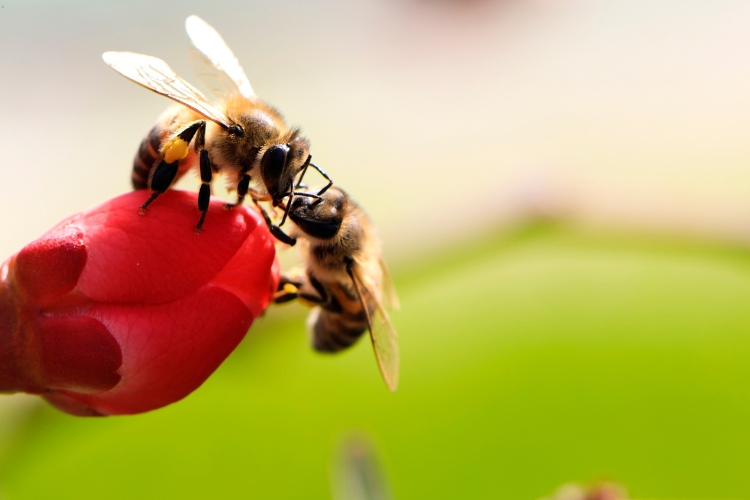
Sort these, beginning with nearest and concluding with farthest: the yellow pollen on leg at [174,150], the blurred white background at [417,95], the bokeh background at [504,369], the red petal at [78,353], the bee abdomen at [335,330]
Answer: the red petal at [78,353], the yellow pollen on leg at [174,150], the bee abdomen at [335,330], the bokeh background at [504,369], the blurred white background at [417,95]

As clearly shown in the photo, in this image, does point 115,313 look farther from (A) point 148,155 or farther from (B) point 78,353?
(A) point 148,155

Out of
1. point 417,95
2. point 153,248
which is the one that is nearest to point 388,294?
point 153,248

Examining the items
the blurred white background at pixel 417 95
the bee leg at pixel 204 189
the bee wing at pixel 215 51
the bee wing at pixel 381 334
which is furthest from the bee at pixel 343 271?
the blurred white background at pixel 417 95

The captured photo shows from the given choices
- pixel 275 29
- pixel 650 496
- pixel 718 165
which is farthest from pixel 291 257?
pixel 275 29

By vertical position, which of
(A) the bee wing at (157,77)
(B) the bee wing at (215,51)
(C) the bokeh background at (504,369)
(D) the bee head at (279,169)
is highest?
(B) the bee wing at (215,51)

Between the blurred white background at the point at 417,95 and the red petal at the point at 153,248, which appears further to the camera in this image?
the blurred white background at the point at 417,95

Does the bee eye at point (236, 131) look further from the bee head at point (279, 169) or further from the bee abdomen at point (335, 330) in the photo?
the bee abdomen at point (335, 330)
